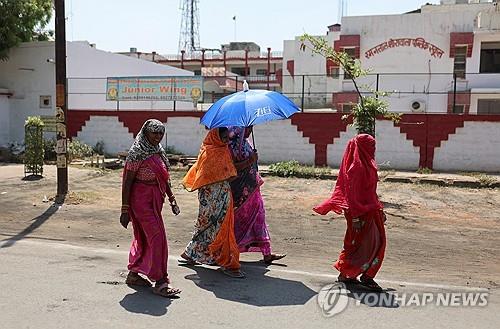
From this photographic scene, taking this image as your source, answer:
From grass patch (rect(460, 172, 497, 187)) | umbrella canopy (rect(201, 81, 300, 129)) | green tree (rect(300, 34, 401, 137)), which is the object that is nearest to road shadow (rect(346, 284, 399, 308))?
umbrella canopy (rect(201, 81, 300, 129))

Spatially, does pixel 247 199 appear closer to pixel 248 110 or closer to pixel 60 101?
pixel 248 110

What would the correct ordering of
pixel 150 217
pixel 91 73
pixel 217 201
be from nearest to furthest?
pixel 150 217
pixel 217 201
pixel 91 73

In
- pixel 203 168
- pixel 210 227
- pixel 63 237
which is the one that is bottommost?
pixel 63 237

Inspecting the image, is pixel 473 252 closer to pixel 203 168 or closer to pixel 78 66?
pixel 203 168

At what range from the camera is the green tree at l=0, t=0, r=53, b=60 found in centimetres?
1884

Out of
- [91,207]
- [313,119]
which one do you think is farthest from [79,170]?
[313,119]

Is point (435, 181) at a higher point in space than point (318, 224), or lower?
higher

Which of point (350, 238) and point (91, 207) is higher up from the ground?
point (350, 238)

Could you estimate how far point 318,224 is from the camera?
8750mm

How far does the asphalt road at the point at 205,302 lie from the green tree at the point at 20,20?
602 inches

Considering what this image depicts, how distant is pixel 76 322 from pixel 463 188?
10878 millimetres

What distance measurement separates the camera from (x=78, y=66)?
820 inches

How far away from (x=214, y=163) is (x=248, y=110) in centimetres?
65

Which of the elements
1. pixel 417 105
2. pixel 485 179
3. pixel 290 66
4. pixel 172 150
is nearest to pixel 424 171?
pixel 485 179
